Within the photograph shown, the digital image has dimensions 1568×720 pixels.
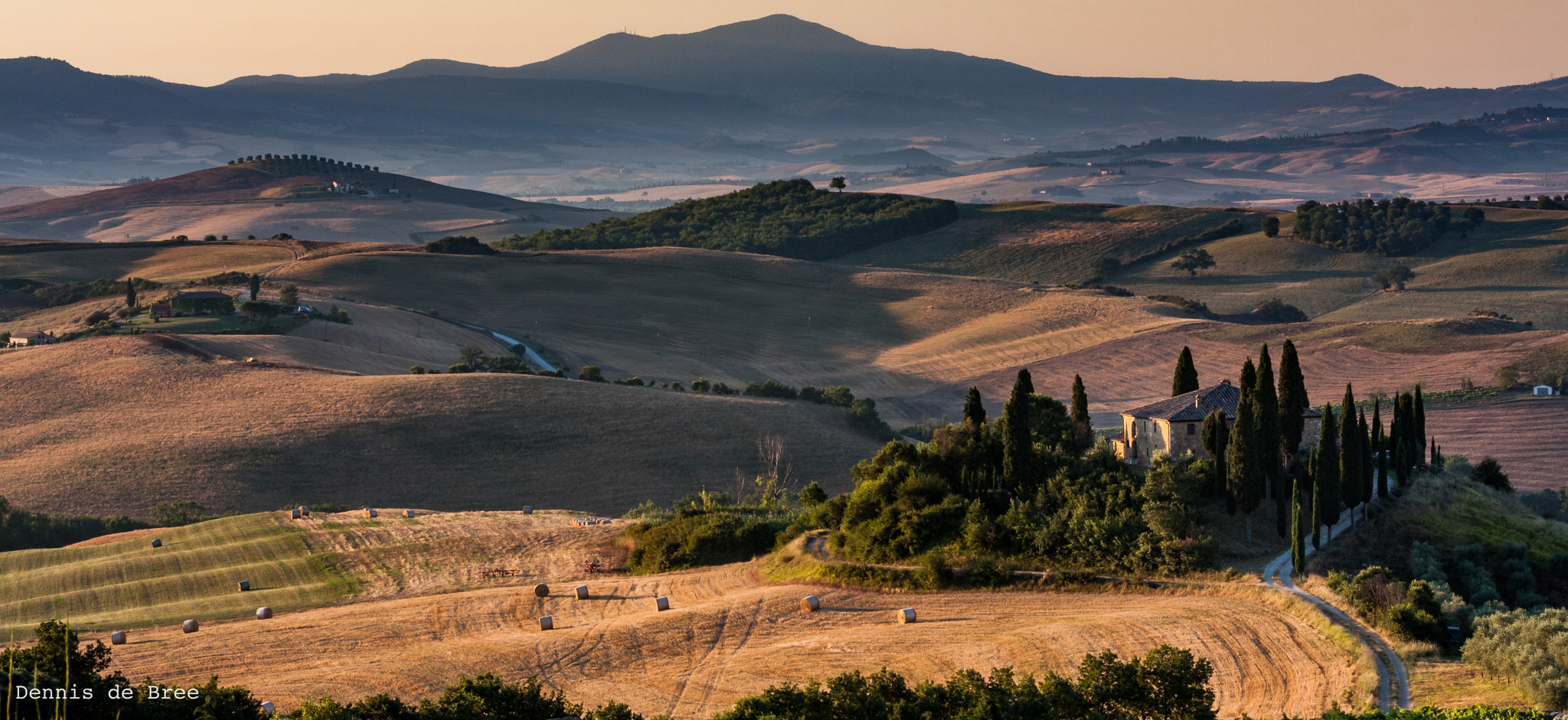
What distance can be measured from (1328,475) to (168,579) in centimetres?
3886

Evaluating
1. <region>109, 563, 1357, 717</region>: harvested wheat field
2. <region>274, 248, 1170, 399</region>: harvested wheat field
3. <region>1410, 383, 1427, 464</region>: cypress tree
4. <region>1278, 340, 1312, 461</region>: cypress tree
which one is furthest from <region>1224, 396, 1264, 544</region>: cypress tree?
<region>274, 248, 1170, 399</region>: harvested wheat field

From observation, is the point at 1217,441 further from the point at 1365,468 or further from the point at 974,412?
the point at 974,412

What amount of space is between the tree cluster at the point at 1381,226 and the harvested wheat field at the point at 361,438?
10049 cm

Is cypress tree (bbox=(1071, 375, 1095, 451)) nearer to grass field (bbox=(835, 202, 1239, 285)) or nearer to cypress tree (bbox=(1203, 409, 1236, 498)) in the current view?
cypress tree (bbox=(1203, 409, 1236, 498))

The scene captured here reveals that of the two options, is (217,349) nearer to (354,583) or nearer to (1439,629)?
(354,583)

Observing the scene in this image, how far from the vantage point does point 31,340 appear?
96312 mm

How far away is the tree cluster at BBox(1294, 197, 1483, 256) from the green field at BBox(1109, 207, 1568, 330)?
148 centimetres

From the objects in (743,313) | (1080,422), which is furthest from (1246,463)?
(743,313)

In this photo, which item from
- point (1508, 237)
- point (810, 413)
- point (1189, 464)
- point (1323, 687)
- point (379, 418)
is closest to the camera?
point (1323, 687)

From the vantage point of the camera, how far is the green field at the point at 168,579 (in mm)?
41875

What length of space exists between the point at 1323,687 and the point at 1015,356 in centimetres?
8100

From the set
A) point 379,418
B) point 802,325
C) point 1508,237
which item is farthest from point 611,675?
point 1508,237

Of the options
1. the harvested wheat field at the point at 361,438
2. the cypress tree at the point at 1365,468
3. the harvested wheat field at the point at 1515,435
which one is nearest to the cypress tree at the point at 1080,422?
the cypress tree at the point at 1365,468

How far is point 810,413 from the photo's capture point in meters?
82.1
